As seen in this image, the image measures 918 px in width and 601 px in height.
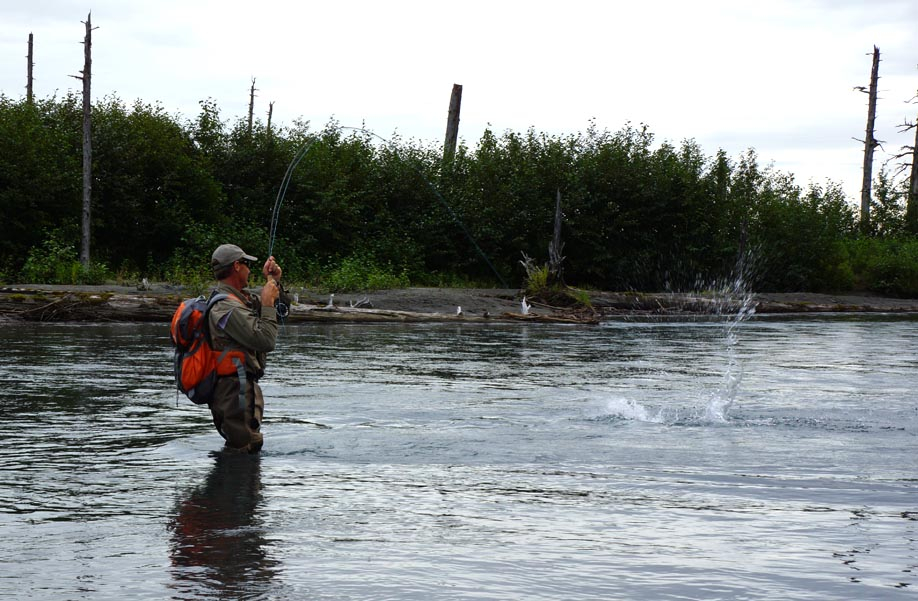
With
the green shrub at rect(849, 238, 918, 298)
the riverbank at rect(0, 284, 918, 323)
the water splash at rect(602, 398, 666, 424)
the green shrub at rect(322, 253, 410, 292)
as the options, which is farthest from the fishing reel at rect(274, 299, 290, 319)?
the green shrub at rect(849, 238, 918, 298)

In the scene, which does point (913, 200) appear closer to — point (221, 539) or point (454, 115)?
point (454, 115)

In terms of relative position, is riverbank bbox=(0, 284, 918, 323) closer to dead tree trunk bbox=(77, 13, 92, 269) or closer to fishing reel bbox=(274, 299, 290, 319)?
dead tree trunk bbox=(77, 13, 92, 269)

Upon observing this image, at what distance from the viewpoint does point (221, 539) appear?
5.71 m

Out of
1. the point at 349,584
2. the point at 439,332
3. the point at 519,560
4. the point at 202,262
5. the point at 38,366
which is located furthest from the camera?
the point at 202,262

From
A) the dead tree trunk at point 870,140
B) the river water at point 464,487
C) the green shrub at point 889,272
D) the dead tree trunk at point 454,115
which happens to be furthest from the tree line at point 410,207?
the river water at point 464,487

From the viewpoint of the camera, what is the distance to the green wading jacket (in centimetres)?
752

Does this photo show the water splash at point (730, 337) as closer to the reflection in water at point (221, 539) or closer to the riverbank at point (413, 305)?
the riverbank at point (413, 305)

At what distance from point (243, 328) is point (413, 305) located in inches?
823

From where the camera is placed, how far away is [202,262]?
111ft

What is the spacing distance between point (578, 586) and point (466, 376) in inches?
370

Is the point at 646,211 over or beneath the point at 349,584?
over

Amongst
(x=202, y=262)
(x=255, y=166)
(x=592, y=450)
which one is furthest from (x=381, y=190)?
(x=592, y=450)

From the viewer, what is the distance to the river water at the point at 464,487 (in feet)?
16.7

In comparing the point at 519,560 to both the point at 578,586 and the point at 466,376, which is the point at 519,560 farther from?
the point at 466,376
